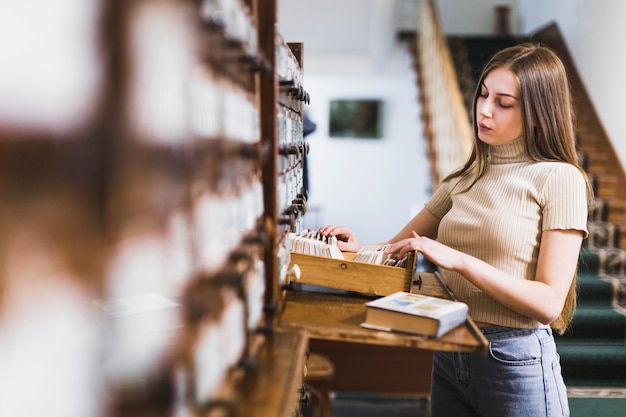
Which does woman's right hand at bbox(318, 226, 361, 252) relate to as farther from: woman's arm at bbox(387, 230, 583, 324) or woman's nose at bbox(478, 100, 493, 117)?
woman's nose at bbox(478, 100, 493, 117)

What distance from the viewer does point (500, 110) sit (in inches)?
60.1

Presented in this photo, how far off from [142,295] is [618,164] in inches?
188

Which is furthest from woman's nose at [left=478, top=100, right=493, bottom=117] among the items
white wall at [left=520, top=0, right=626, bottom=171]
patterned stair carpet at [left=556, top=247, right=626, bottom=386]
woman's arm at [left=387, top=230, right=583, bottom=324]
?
white wall at [left=520, top=0, right=626, bottom=171]

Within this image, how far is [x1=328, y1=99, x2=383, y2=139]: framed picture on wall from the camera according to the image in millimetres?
9086

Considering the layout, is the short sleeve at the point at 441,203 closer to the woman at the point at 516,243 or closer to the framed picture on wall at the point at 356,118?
the woman at the point at 516,243

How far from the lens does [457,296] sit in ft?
5.07

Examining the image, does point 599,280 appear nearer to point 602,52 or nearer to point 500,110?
point 602,52

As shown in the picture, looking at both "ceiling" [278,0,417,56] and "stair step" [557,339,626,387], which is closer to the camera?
"stair step" [557,339,626,387]

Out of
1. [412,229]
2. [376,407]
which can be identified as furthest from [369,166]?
[412,229]

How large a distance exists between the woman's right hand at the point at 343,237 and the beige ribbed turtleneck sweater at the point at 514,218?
12.7 inches

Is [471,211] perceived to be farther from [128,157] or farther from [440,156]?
[440,156]

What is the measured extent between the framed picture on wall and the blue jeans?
7800 mm

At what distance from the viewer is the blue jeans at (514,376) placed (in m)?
1.40

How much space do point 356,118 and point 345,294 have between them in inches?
308
